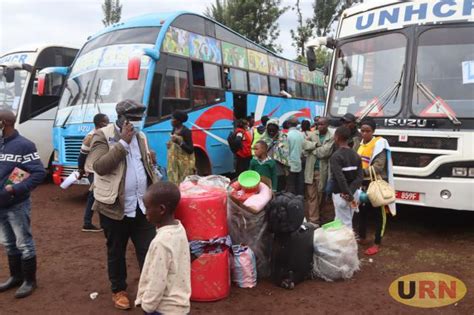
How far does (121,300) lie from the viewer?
379 cm

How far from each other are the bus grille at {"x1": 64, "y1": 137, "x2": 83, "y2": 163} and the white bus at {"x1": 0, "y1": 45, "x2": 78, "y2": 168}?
2356 millimetres

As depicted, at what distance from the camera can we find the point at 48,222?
22.7 feet

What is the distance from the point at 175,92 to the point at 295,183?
9.59 ft

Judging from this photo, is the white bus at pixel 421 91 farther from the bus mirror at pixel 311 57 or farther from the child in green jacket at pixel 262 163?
the child in green jacket at pixel 262 163

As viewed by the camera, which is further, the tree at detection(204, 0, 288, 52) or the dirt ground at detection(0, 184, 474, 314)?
the tree at detection(204, 0, 288, 52)

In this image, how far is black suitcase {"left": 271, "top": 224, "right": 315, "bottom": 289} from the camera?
426 centimetres

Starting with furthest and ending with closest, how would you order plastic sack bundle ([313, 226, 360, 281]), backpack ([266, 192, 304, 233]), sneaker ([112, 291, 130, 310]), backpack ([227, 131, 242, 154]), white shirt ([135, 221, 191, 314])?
backpack ([227, 131, 242, 154]) < plastic sack bundle ([313, 226, 360, 281]) < backpack ([266, 192, 304, 233]) < sneaker ([112, 291, 130, 310]) < white shirt ([135, 221, 191, 314])

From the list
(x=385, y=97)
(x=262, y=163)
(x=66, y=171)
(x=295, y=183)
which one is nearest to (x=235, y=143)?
(x=295, y=183)

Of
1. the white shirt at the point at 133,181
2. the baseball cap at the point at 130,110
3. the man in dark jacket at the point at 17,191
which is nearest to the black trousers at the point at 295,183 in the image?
the white shirt at the point at 133,181

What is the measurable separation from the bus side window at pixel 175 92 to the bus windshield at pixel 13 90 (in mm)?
4394

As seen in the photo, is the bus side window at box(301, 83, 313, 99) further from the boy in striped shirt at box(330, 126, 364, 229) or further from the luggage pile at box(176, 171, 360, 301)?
the luggage pile at box(176, 171, 360, 301)

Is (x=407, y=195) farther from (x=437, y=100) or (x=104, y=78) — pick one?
(x=104, y=78)

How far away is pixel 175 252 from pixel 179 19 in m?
6.84

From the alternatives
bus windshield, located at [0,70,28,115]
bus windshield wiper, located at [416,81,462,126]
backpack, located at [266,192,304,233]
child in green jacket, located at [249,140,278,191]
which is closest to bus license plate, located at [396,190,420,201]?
bus windshield wiper, located at [416,81,462,126]
